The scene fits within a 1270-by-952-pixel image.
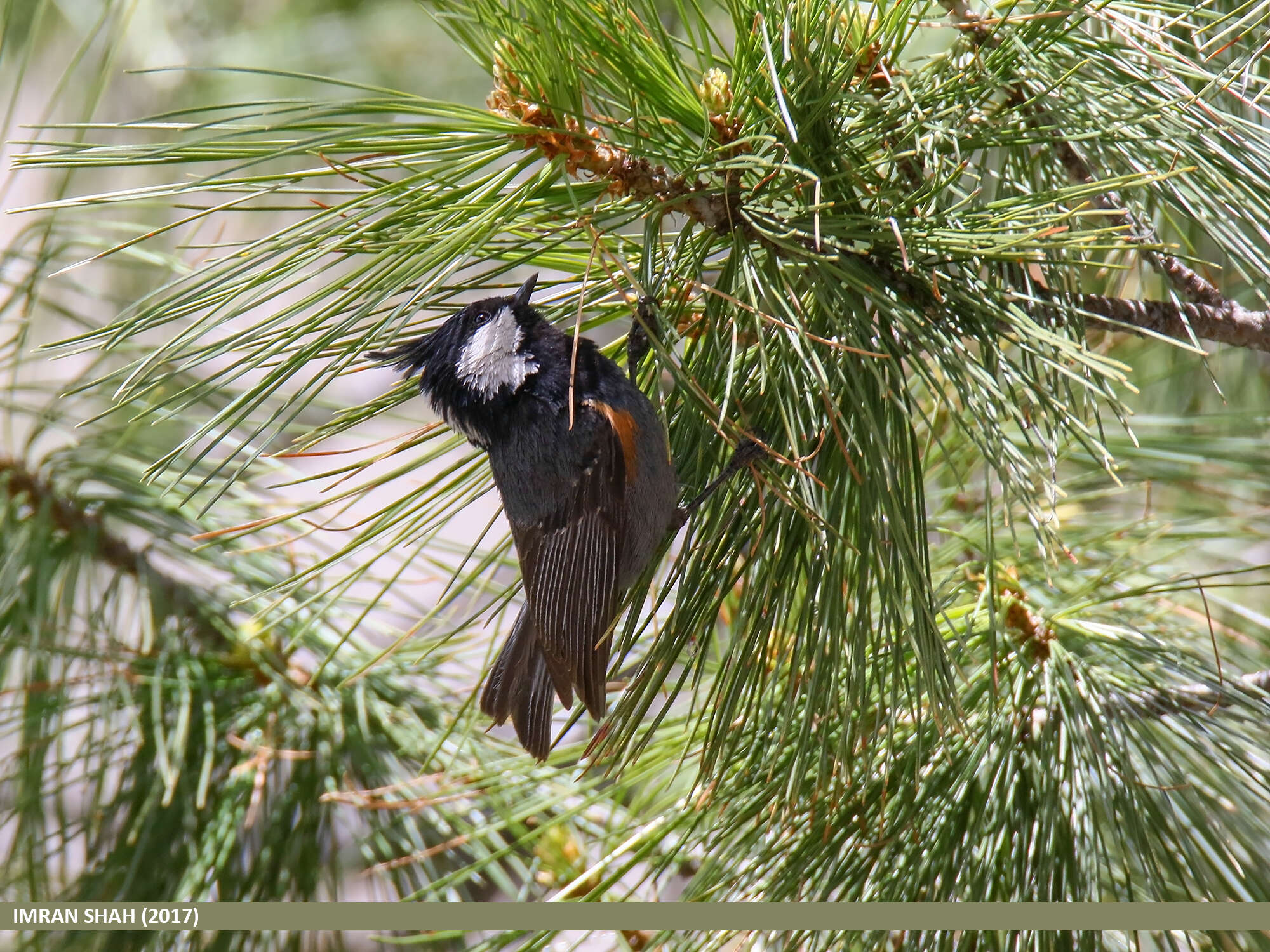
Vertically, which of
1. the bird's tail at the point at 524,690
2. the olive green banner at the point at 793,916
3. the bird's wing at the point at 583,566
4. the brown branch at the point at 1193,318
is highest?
the brown branch at the point at 1193,318

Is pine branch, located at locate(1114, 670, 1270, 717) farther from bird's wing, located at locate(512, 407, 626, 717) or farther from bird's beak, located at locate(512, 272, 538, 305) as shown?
bird's beak, located at locate(512, 272, 538, 305)

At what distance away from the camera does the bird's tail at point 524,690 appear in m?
0.99

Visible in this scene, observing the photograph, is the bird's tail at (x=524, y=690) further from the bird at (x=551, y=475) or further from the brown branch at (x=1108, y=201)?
the brown branch at (x=1108, y=201)

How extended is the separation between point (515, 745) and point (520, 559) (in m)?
0.40

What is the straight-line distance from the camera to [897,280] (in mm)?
771

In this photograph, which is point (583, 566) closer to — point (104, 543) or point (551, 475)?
point (551, 475)

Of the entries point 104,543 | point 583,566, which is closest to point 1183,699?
point 583,566

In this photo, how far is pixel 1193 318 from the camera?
0.81m

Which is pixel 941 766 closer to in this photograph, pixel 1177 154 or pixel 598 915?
pixel 598 915

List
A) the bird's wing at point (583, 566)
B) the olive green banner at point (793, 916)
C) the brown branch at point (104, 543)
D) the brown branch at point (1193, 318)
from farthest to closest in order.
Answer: the brown branch at point (104, 543)
the bird's wing at point (583, 566)
the brown branch at point (1193, 318)
the olive green banner at point (793, 916)

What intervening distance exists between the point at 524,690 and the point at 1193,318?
2.34ft

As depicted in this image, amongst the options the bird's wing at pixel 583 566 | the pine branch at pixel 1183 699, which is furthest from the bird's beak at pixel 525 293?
the pine branch at pixel 1183 699

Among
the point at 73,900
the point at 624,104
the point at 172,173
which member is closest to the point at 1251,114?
the point at 624,104

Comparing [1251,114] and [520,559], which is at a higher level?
[1251,114]
